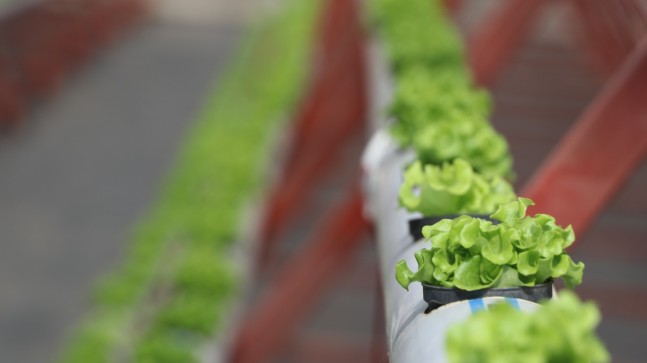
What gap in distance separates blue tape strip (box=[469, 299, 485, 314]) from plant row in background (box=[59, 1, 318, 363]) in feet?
15.4

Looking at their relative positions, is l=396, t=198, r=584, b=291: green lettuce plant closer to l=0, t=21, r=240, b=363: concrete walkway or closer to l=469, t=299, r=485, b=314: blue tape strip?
l=469, t=299, r=485, b=314: blue tape strip

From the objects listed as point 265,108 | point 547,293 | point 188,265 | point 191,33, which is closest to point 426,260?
point 547,293

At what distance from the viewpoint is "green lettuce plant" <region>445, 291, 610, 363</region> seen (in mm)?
1289

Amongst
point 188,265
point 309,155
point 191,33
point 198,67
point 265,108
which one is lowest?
point 188,265

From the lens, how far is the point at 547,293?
1.77 metres

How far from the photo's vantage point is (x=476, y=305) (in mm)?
1732

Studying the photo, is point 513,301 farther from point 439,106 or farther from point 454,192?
point 439,106

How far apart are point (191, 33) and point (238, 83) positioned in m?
5.36

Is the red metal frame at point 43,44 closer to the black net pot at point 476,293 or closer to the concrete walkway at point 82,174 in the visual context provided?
the concrete walkway at point 82,174

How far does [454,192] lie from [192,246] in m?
6.08

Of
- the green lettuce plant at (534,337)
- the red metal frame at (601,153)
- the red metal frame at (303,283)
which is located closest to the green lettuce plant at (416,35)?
the red metal frame at (303,283)

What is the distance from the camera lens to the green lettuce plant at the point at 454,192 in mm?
2188

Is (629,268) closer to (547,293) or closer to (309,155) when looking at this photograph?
(309,155)

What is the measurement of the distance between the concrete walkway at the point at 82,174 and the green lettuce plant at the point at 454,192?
576 centimetres
